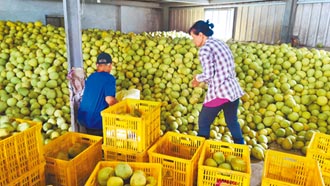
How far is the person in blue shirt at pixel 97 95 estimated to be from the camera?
106 inches

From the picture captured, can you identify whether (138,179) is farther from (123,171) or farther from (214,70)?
(214,70)

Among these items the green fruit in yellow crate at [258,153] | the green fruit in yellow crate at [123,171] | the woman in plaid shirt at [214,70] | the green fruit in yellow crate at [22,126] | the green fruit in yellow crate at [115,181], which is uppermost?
the woman in plaid shirt at [214,70]

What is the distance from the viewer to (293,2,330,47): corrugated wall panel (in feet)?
21.7

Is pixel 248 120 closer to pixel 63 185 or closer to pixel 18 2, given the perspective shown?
pixel 63 185

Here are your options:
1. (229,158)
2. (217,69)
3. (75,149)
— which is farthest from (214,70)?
(75,149)

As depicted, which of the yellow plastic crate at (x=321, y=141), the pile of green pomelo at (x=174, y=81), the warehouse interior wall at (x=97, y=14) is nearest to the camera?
the yellow plastic crate at (x=321, y=141)

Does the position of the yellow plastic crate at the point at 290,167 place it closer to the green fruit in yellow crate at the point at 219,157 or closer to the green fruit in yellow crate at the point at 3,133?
the green fruit in yellow crate at the point at 219,157

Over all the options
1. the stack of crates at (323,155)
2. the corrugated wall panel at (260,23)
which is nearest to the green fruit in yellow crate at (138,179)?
the stack of crates at (323,155)

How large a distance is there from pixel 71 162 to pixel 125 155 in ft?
1.42

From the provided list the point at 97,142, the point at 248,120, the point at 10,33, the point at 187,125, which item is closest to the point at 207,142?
the point at 97,142

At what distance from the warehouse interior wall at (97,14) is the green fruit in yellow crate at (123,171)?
4082mm

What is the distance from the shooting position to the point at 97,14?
9.24 m

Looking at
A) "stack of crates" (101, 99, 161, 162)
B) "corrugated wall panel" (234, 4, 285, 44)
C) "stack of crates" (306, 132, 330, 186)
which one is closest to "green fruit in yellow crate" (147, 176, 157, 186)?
"stack of crates" (101, 99, 161, 162)

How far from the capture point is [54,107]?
380 cm
